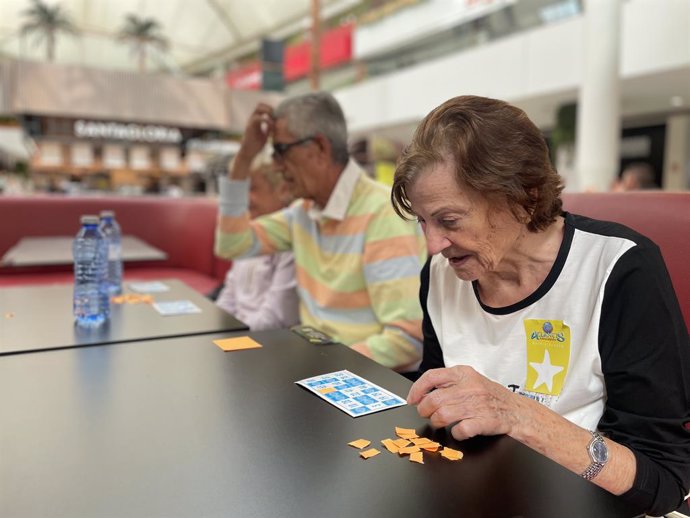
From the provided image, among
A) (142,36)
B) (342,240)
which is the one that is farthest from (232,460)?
(142,36)

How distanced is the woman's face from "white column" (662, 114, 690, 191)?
37.7 feet

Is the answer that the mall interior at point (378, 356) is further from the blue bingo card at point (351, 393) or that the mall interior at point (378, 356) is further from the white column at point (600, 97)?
the white column at point (600, 97)

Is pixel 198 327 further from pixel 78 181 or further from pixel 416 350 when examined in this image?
pixel 78 181

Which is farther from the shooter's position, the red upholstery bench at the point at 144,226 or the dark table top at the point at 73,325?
the red upholstery bench at the point at 144,226

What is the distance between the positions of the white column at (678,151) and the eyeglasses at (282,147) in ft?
36.2

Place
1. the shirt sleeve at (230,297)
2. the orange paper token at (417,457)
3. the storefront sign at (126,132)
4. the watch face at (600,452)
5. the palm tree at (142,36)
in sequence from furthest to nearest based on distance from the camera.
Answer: the palm tree at (142,36), the storefront sign at (126,132), the shirt sleeve at (230,297), the watch face at (600,452), the orange paper token at (417,457)

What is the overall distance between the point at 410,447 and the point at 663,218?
31.3 inches

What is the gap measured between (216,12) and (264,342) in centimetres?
2615

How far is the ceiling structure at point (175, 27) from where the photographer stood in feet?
73.8

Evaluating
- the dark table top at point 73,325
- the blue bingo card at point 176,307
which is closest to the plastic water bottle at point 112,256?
the dark table top at point 73,325

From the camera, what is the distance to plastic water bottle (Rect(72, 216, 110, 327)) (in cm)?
153

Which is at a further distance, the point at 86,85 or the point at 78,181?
the point at 78,181

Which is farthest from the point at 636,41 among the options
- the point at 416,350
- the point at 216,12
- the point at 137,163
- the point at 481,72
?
the point at 216,12

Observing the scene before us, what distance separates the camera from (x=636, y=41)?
310 inches
